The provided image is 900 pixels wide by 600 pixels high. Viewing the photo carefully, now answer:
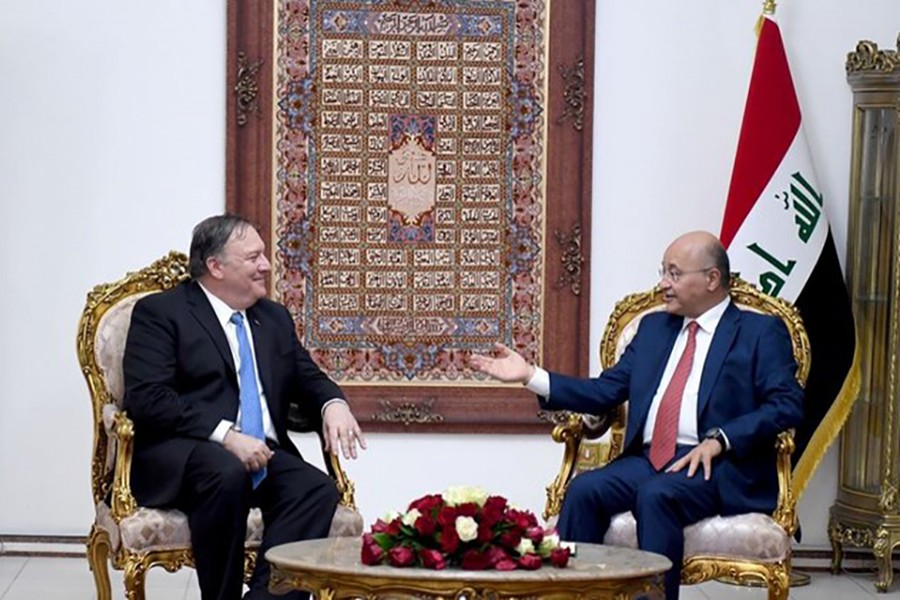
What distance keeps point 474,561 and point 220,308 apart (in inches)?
59.3

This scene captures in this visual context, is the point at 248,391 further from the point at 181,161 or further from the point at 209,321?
the point at 181,161

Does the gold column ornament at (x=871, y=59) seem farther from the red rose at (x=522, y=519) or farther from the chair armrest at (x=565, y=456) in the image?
the red rose at (x=522, y=519)

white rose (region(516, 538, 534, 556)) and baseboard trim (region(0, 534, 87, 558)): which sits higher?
white rose (region(516, 538, 534, 556))

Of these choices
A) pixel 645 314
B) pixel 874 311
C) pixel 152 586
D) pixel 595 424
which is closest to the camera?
pixel 595 424

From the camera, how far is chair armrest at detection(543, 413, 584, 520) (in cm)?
531

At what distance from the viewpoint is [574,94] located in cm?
657

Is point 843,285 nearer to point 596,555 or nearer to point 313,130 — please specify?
point 313,130

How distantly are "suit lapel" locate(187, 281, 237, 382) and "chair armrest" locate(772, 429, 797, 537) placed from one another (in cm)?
158

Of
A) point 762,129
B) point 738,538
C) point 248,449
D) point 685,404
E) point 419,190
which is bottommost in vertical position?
point 738,538

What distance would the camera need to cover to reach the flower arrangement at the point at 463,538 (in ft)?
13.6

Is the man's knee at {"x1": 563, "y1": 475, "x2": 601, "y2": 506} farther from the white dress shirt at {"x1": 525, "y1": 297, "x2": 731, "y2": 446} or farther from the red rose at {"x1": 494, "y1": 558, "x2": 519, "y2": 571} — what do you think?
the red rose at {"x1": 494, "y1": 558, "x2": 519, "y2": 571}

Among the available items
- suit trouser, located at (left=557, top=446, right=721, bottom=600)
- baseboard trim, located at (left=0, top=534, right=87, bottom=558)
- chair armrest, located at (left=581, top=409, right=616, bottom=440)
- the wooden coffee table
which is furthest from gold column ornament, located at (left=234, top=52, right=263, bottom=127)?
the wooden coffee table

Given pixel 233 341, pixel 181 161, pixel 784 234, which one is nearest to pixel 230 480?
pixel 233 341

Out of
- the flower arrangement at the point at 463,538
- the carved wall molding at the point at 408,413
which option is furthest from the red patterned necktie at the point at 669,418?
the carved wall molding at the point at 408,413
